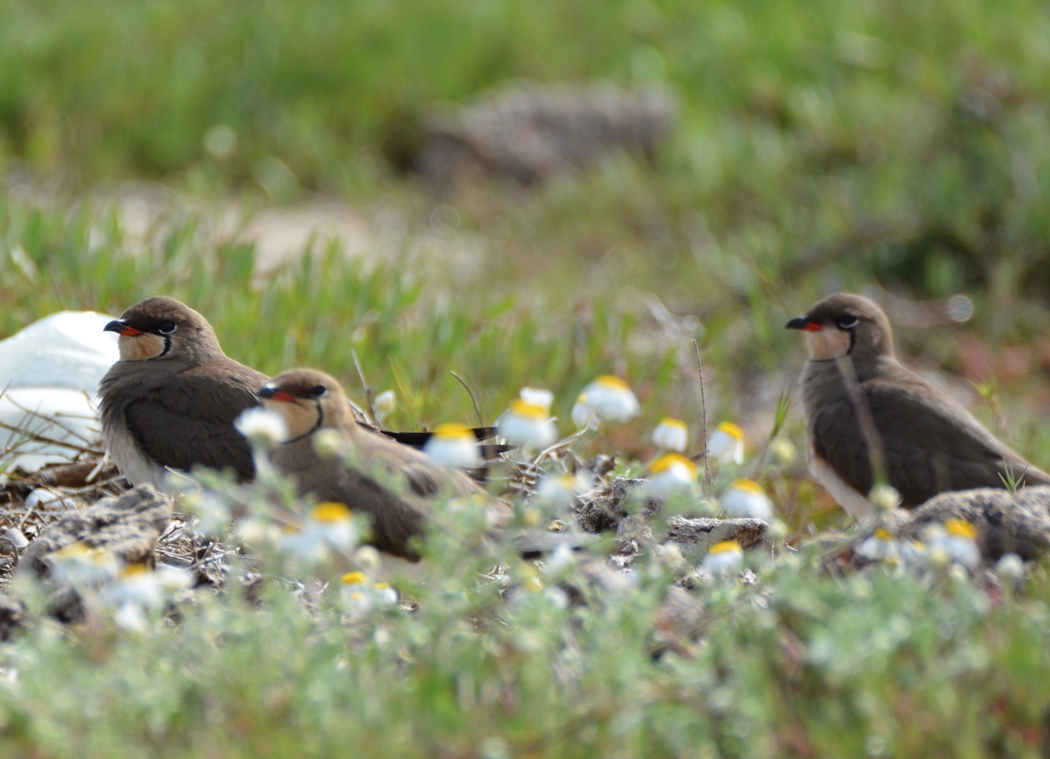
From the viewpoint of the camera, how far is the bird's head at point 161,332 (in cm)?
370

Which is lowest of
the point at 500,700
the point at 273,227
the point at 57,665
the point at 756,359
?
the point at 756,359

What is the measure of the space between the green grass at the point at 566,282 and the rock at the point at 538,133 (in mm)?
262

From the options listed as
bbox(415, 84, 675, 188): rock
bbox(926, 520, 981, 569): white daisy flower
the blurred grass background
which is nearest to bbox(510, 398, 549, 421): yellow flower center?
bbox(926, 520, 981, 569): white daisy flower

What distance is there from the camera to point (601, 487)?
3.57 m

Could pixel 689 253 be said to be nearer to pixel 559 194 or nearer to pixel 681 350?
pixel 559 194

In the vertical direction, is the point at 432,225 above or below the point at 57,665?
Answer: below

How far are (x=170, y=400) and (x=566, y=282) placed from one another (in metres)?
4.07

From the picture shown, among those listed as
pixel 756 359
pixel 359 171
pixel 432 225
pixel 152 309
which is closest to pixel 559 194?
pixel 432 225

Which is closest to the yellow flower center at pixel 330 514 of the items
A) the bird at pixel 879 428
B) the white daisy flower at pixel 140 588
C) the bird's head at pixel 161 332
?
the white daisy flower at pixel 140 588

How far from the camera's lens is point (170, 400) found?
3598 mm

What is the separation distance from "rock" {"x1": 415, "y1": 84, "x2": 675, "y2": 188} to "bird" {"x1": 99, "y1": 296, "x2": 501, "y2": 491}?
20.1ft

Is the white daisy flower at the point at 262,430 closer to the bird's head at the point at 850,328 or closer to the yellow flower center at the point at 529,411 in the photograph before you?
the yellow flower center at the point at 529,411

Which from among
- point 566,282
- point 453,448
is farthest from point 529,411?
point 566,282

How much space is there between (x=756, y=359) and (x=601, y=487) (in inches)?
156
